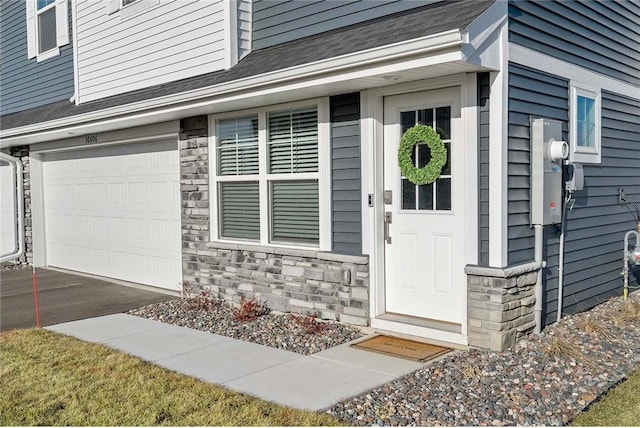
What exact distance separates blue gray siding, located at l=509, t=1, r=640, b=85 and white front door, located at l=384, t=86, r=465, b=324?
3.06ft

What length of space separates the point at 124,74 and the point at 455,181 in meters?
5.74

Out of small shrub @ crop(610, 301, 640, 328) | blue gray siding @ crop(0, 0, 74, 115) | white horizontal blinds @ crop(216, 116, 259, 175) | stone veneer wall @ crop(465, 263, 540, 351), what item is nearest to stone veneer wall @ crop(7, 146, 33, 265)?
blue gray siding @ crop(0, 0, 74, 115)

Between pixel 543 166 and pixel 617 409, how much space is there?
223 centimetres

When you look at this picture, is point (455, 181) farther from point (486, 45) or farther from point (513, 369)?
point (513, 369)

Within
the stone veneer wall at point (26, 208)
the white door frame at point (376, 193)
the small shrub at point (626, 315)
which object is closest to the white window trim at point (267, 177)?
the white door frame at point (376, 193)

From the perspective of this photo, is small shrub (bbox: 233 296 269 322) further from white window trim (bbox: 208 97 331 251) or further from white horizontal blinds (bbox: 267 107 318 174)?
white horizontal blinds (bbox: 267 107 318 174)

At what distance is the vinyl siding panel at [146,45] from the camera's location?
24.4ft

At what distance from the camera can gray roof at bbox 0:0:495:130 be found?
4785mm

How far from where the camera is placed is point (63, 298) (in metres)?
8.25

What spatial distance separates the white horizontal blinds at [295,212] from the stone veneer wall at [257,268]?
0.65 feet

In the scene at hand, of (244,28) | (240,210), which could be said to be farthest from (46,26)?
(240,210)

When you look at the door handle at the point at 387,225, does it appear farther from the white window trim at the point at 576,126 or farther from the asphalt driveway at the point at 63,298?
the asphalt driveway at the point at 63,298

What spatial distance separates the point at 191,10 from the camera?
25.2ft

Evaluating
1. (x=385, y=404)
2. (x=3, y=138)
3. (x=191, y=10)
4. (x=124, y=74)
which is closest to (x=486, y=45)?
(x=385, y=404)
